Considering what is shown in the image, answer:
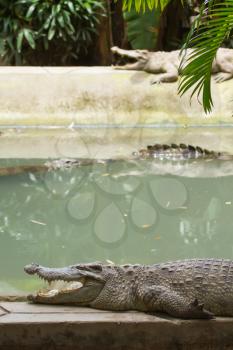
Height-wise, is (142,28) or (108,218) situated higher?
(142,28)

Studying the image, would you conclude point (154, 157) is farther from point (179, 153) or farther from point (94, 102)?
point (94, 102)

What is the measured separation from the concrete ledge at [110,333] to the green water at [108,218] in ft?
3.21

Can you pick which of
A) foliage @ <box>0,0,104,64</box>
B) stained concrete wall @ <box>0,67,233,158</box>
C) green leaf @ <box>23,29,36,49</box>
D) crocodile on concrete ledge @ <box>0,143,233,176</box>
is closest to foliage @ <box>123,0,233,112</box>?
crocodile on concrete ledge @ <box>0,143,233,176</box>

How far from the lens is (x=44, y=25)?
1498cm

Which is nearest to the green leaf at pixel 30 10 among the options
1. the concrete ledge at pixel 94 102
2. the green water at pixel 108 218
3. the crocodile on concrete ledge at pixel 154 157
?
the concrete ledge at pixel 94 102

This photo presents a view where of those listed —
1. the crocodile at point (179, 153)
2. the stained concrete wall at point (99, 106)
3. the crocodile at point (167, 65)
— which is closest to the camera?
the crocodile at point (179, 153)

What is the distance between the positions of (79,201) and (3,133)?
15.2 feet

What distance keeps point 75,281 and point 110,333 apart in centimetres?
45

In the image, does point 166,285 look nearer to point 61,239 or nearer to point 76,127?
point 61,239

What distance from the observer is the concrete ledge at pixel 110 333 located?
2955 millimetres

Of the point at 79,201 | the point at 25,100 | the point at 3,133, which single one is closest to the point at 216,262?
the point at 79,201

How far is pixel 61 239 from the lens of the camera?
5.27m

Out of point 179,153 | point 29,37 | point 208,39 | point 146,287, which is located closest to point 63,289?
point 146,287

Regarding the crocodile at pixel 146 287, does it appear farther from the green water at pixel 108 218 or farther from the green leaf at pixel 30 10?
the green leaf at pixel 30 10
